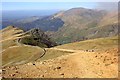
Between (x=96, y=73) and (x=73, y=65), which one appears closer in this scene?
(x=96, y=73)

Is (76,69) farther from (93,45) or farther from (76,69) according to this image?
(93,45)

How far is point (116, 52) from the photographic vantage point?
29.6 meters

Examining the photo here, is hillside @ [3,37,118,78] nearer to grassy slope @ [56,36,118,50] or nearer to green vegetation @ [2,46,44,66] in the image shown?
green vegetation @ [2,46,44,66]

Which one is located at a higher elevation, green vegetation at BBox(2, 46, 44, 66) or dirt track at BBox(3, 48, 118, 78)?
dirt track at BBox(3, 48, 118, 78)

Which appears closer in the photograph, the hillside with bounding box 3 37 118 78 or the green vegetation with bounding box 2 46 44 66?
the hillside with bounding box 3 37 118 78

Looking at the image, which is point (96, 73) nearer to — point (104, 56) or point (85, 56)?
point (104, 56)

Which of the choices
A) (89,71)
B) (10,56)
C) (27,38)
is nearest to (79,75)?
(89,71)

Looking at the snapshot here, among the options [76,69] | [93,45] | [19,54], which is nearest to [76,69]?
[76,69]

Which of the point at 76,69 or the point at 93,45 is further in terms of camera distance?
the point at 93,45

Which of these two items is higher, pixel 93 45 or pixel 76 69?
pixel 93 45

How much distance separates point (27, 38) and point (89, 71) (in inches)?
5808

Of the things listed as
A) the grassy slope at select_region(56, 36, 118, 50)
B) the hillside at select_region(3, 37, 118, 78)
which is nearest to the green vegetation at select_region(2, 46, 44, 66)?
the grassy slope at select_region(56, 36, 118, 50)

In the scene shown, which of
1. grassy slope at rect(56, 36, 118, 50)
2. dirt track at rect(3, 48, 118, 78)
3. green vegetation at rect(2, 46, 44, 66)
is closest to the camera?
dirt track at rect(3, 48, 118, 78)

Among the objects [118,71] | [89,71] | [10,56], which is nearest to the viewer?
[118,71]
